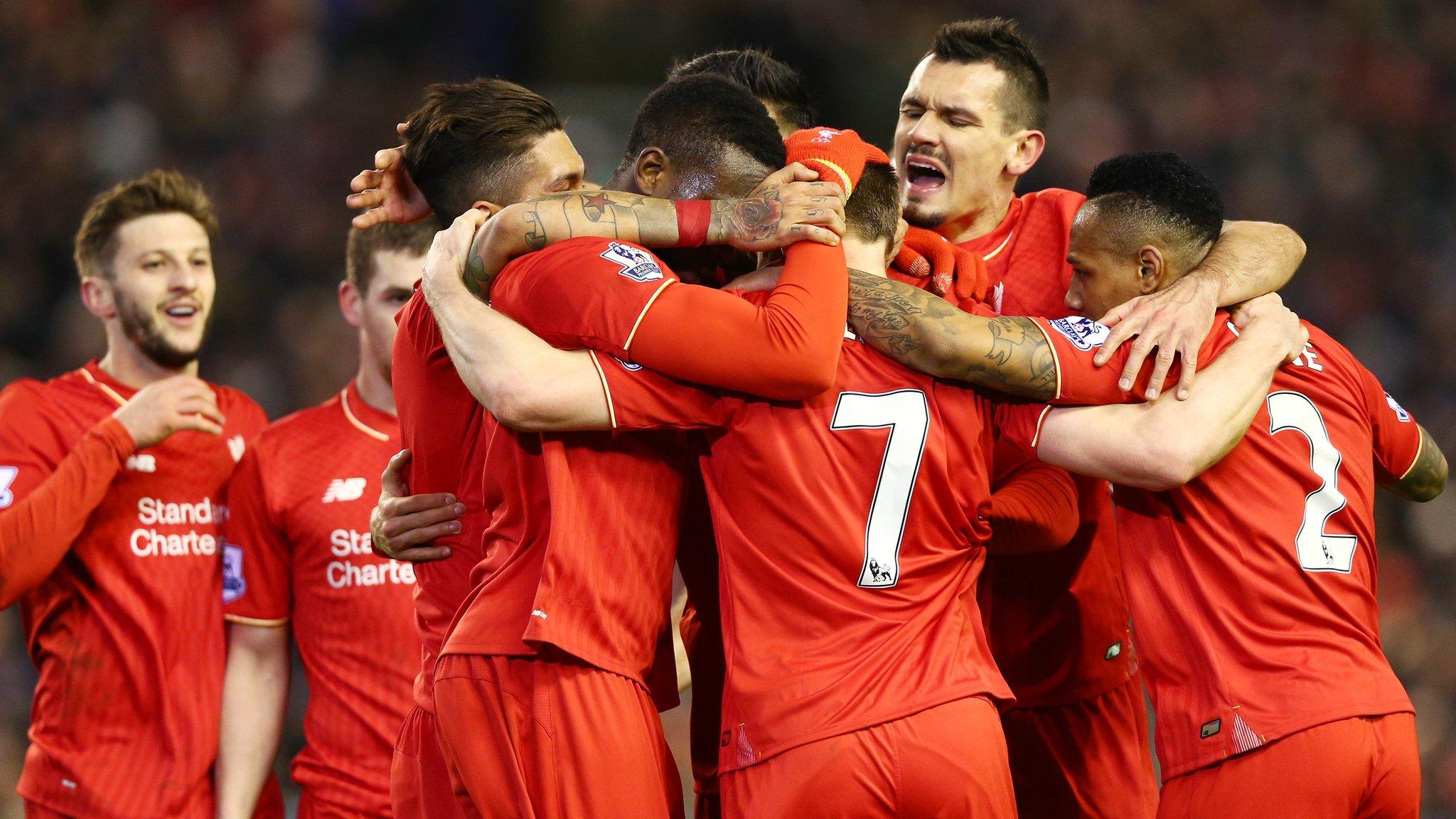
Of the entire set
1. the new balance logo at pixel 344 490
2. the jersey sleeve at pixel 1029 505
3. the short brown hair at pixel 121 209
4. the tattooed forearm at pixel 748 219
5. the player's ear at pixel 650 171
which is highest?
the short brown hair at pixel 121 209

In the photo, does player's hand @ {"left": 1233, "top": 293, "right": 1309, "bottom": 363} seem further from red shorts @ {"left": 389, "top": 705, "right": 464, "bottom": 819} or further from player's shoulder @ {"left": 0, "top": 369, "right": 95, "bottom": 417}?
player's shoulder @ {"left": 0, "top": 369, "right": 95, "bottom": 417}

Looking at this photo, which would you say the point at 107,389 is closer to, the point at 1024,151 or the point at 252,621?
the point at 252,621

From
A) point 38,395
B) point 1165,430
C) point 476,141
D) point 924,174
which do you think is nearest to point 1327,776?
point 1165,430

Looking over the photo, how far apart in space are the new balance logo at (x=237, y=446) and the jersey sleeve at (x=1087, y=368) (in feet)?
10.4

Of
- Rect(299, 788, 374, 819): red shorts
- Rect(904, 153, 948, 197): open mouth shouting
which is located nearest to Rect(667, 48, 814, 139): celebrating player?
Rect(904, 153, 948, 197): open mouth shouting

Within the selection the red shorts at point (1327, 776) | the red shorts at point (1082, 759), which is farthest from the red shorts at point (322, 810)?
the red shorts at point (1327, 776)

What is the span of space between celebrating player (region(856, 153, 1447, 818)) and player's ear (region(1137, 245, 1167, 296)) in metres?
0.07

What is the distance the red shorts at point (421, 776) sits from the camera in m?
3.58

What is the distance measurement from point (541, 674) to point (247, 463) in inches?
92.5

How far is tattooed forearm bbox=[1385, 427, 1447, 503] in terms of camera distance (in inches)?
164

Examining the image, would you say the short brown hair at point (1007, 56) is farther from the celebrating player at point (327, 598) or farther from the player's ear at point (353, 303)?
the player's ear at point (353, 303)

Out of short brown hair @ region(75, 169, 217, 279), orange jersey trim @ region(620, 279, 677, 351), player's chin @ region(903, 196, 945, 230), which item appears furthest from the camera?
short brown hair @ region(75, 169, 217, 279)

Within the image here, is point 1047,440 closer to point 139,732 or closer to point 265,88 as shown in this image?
point 139,732

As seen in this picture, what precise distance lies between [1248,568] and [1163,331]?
23.9 inches
